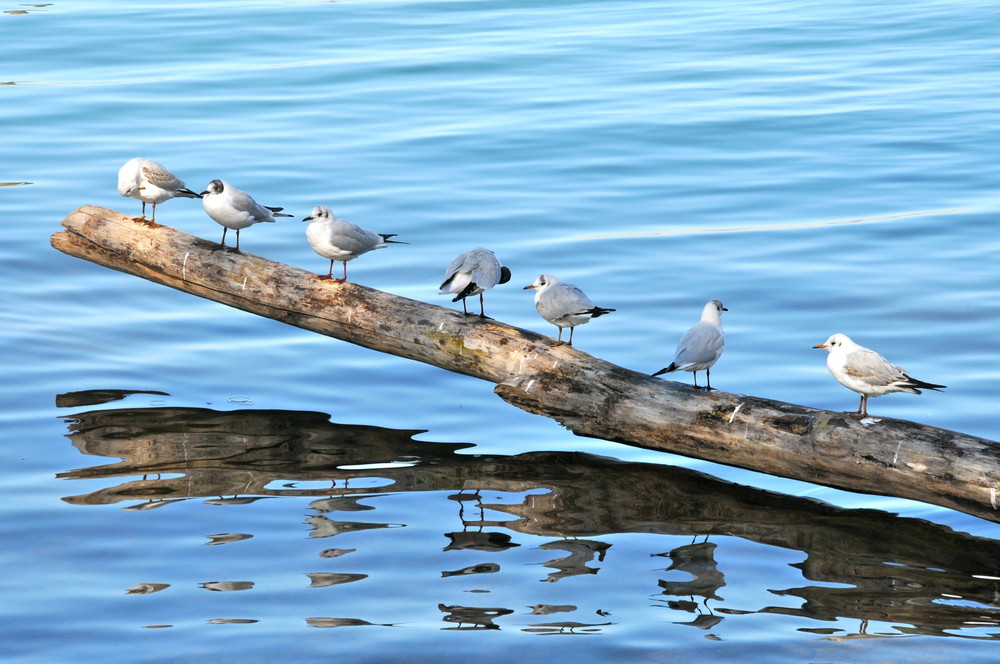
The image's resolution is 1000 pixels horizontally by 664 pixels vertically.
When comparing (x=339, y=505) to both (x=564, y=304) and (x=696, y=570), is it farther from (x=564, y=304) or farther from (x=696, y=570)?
(x=696, y=570)

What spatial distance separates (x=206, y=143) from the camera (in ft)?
63.5

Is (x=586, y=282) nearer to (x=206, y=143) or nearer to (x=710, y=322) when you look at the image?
(x=710, y=322)

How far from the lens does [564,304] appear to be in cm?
873

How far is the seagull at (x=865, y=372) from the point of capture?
7.74 meters

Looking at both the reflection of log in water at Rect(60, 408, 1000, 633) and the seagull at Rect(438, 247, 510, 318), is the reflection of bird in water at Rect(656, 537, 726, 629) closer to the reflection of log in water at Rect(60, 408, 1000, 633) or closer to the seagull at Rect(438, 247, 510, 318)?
the reflection of log in water at Rect(60, 408, 1000, 633)

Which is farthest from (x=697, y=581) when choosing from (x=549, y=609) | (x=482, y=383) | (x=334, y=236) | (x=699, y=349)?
(x=334, y=236)

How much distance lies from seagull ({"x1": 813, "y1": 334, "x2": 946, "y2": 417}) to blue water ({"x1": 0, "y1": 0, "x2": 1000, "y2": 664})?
920mm

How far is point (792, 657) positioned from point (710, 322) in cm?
309

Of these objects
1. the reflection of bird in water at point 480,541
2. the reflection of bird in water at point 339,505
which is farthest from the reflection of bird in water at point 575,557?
the reflection of bird in water at point 339,505

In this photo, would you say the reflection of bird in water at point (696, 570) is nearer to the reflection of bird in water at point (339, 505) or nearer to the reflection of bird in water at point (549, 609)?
the reflection of bird in water at point (549, 609)

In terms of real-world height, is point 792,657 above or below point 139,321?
below

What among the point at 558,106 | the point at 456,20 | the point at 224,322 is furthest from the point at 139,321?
the point at 456,20

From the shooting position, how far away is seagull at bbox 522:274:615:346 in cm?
869

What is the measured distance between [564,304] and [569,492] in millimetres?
1308
